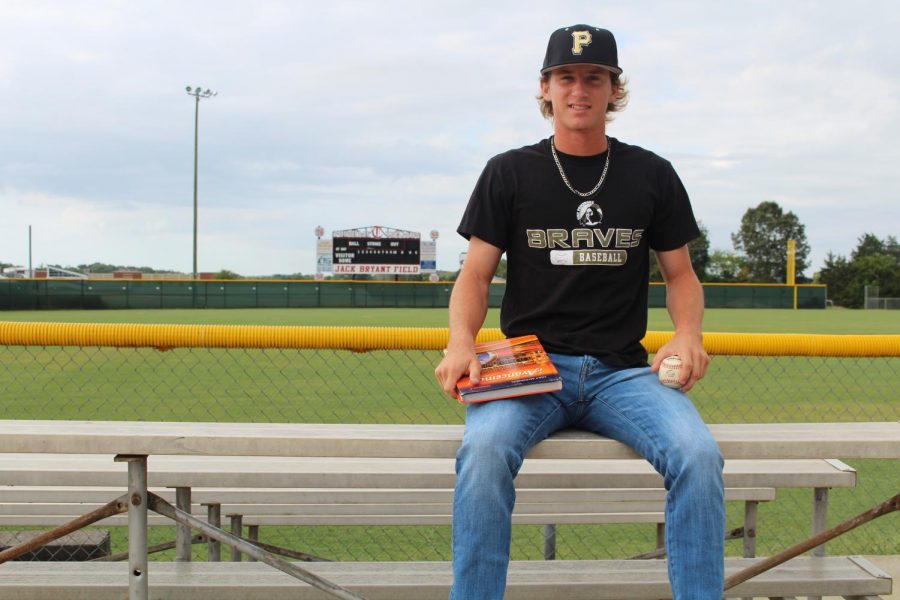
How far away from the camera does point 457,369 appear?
94.7 inches

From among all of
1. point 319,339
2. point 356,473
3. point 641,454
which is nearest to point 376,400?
point 319,339

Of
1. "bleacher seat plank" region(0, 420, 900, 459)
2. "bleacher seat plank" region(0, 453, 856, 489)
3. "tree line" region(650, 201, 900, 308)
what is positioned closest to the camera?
"bleacher seat plank" region(0, 420, 900, 459)

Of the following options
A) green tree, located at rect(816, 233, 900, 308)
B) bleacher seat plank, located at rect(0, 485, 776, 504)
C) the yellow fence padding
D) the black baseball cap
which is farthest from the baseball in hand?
green tree, located at rect(816, 233, 900, 308)

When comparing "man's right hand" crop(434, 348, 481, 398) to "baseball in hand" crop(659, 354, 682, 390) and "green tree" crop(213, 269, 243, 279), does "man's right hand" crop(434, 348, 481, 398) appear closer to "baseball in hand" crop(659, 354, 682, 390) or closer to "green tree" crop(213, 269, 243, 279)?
"baseball in hand" crop(659, 354, 682, 390)

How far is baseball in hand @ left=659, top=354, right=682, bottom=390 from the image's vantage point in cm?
247

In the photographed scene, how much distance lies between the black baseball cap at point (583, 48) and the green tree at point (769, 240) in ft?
291

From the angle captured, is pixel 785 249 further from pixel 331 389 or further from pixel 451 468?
pixel 451 468

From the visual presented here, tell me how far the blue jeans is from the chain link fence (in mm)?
1944

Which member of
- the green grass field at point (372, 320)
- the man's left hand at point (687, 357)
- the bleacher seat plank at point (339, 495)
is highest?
the man's left hand at point (687, 357)

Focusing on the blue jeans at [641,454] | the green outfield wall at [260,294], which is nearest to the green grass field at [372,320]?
the green outfield wall at [260,294]

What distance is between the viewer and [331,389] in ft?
32.0

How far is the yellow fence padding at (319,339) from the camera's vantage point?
415 centimetres

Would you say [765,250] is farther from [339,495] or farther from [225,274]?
[339,495]

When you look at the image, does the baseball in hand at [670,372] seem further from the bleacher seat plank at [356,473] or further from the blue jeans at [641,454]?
the bleacher seat plank at [356,473]
